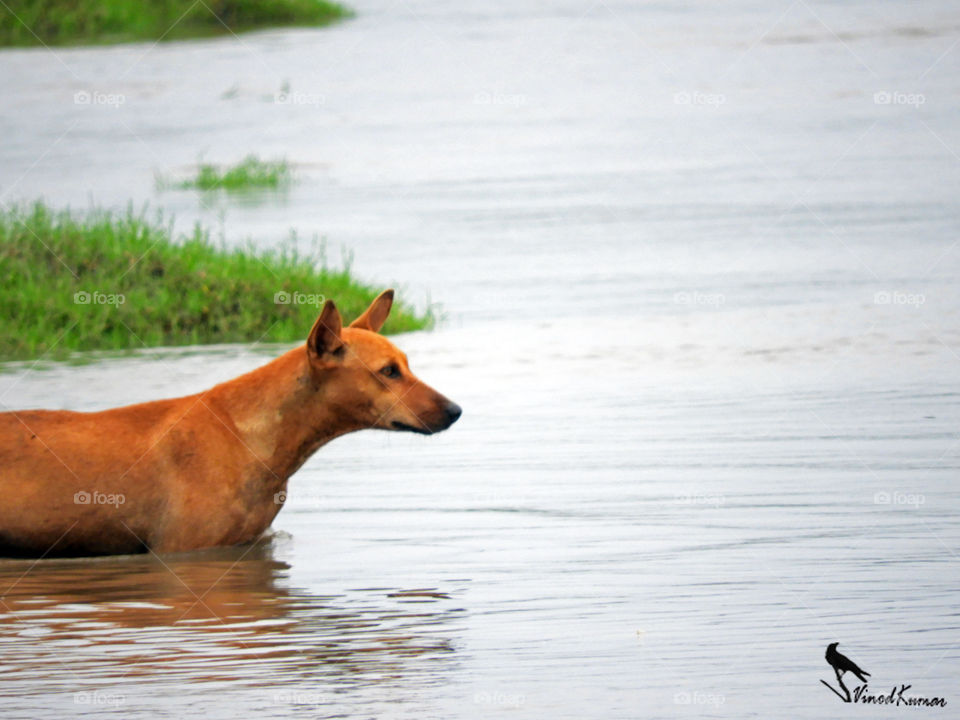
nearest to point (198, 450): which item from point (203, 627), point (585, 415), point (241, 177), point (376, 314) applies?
point (376, 314)

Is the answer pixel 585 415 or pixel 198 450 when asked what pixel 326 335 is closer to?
pixel 198 450

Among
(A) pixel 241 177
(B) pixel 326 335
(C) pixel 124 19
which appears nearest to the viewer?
(B) pixel 326 335

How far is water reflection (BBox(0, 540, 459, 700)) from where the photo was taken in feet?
25.3

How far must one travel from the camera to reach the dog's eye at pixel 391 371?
395 inches

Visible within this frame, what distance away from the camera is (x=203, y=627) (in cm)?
855

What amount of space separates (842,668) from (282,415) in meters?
3.81

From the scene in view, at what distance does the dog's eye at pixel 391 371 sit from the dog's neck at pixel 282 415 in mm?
335

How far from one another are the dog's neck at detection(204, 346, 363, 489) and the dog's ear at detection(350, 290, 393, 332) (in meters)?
0.45

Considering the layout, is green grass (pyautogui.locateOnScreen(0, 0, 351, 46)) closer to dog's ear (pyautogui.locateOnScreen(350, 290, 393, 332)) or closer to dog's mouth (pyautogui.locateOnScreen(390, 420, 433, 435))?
dog's ear (pyautogui.locateOnScreen(350, 290, 393, 332))

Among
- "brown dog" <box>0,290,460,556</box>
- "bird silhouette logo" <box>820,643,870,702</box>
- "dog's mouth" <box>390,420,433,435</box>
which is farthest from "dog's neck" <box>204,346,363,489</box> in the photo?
"bird silhouette logo" <box>820,643,870,702</box>

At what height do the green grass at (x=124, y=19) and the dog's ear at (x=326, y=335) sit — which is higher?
the green grass at (x=124, y=19)

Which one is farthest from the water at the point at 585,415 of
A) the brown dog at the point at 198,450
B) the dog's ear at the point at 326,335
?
the dog's ear at the point at 326,335

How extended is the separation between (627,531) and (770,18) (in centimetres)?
3819

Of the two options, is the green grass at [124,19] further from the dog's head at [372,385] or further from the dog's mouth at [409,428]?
the dog's mouth at [409,428]
